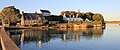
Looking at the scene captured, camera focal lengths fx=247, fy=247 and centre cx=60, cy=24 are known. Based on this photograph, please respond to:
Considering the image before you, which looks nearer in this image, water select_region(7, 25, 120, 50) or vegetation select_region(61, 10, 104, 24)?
water select_region(7, 25, 120, 50)

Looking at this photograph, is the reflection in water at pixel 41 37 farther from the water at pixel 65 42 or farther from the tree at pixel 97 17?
the tree at pixel 97 17

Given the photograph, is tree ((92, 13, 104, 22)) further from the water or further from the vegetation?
the water

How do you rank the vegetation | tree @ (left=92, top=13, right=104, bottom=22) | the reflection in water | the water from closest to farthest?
1. the water
2. the reflection in water
3. tree @ (left=92, top=13, right=104, bottom=22)
4. the vegetation

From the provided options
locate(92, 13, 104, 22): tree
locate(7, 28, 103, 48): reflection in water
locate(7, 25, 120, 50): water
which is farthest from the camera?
locate(92, 13, 104, 22): tree

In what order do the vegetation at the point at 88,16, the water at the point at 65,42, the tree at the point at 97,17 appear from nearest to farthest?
the water at the point at 65,42
the tree at the point at 97,17
the vegetation at the point at 88,16

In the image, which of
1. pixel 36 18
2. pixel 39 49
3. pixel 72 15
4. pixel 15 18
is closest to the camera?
pixel 39 49

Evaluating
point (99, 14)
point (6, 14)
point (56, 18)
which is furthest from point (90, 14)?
point (6, 14)

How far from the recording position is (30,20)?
130m

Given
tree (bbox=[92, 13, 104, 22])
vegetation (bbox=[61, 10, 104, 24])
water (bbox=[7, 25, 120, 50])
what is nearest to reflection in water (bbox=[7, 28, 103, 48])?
water (bbox=[7, 25, 120, 50])

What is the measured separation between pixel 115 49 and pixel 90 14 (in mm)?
142988

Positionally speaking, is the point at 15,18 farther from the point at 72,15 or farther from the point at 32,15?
the point at 72,15

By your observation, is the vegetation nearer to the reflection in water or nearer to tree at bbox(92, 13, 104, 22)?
tree at bbox(92, 13, 104, 22)

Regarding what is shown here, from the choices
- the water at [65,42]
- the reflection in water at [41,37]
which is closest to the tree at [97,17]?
the reflection in water at [41,37]

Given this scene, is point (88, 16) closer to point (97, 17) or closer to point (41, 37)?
point (97, 17)
